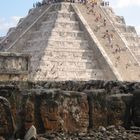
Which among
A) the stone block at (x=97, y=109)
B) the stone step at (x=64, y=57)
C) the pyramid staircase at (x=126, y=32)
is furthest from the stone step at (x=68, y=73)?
the stone block at (x=97, y=109)

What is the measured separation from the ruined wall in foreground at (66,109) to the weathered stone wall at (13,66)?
6698mm

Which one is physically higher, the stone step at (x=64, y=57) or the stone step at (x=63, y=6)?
the stone step at (x=63, y=6)

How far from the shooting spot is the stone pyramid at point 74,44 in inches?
1925

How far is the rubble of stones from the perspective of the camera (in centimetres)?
691

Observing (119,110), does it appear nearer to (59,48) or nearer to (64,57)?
(64,57)

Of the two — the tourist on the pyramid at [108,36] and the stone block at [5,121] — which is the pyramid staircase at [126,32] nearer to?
the tourist on the pyramid at [108,36]

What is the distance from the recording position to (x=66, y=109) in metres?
7.69

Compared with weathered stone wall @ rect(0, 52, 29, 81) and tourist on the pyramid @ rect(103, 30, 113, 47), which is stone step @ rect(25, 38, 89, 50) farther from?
weathered stone wall @ rect(0, 52, 29, 81)

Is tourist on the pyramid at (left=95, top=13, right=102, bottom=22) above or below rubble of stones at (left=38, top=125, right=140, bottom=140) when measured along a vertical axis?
above

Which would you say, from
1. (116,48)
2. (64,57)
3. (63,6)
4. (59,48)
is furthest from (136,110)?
(63,6)

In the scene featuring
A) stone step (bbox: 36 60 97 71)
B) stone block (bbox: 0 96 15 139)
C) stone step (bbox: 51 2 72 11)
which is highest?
stone step (bbox: 51 2 72 11)

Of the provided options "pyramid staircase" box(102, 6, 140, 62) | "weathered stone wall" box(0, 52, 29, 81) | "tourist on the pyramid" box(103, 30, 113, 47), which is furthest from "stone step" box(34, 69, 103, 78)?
"weathered stone wall" box(0, 52, 29, 81)

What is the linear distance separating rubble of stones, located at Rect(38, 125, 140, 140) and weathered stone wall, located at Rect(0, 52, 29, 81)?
7.58 metres

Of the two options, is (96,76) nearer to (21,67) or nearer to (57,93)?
(21,67)
